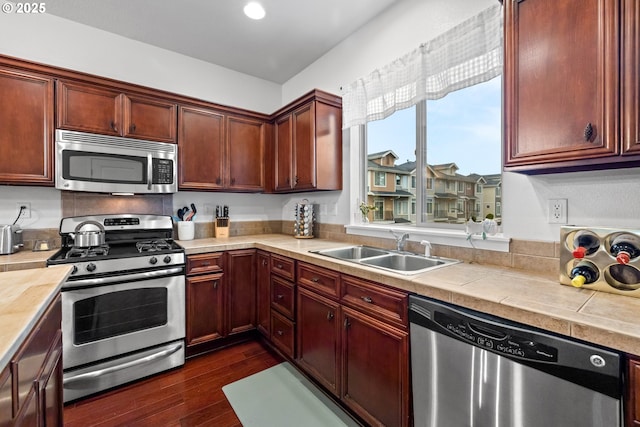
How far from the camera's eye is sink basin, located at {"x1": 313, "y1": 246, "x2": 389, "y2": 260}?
2.26 m

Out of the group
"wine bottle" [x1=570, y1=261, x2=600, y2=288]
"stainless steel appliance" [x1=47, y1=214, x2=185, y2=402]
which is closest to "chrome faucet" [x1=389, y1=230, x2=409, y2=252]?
"wine bottle" [x1=570, y1=261, x2=600, y2=288]

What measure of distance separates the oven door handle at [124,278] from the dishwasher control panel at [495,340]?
192cm

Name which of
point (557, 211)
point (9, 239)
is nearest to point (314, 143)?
point (557, 211)

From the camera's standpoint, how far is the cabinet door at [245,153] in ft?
9.83

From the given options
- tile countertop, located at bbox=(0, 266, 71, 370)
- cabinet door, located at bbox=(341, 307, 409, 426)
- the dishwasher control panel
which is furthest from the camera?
cabinet door, located at bbox=(341, 307, 409, 426)

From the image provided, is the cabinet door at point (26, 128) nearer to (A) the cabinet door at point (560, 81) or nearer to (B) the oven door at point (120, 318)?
(B) the oven door at point (120, 318)

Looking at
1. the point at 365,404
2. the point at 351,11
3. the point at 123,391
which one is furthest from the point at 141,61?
the point at 365,404

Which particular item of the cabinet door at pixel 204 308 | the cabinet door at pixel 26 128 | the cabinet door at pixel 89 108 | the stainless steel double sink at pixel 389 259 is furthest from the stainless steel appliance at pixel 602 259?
the cabinet door at pixel 26 128

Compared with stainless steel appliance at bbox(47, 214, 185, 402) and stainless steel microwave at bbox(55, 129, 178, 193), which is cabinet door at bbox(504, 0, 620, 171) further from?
stainless steel microwave at bbox(55, 129, 178, 193)

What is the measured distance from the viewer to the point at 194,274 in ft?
7.83

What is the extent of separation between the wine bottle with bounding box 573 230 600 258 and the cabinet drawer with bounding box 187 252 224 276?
2.33 m

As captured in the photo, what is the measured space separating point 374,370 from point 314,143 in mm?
1834

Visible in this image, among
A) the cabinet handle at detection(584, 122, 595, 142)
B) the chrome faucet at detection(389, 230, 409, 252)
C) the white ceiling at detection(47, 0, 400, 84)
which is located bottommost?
the chrome faucet at detection(389, 230, 409, 252)

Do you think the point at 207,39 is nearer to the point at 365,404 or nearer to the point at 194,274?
the point at 194,274
